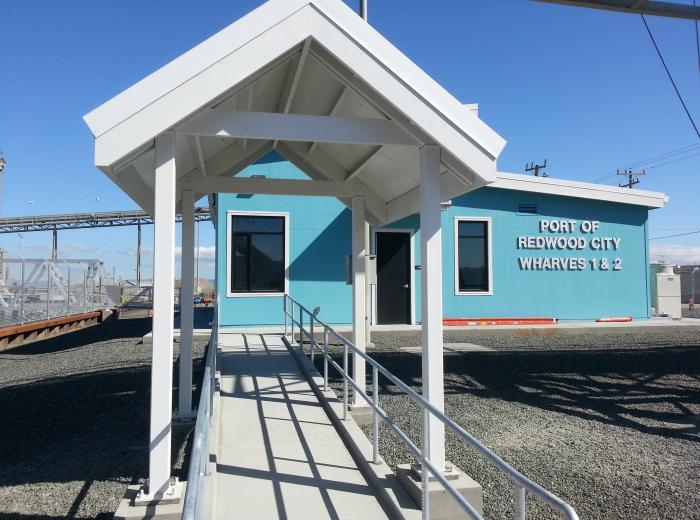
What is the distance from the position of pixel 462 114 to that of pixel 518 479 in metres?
2.66

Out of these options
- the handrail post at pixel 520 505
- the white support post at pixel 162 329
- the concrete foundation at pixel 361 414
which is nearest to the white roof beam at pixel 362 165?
the white support post at pixel 162 329

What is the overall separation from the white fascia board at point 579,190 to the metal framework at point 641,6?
7.86 meters

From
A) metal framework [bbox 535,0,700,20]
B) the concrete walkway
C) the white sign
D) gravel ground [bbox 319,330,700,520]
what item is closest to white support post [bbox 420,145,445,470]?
the concrete walkway

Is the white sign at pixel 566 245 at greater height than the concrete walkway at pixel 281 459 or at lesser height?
greater

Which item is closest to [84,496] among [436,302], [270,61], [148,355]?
[436,302]

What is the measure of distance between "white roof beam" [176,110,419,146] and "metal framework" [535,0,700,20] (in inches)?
157

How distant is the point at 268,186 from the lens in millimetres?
6129

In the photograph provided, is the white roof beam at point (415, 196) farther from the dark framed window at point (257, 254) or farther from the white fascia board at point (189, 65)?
the dark framed window at point (257, 254)

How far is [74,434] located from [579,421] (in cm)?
587

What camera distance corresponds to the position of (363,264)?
6465 mm

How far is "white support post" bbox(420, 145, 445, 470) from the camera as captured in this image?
417cm

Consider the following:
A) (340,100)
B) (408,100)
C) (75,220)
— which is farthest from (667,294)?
(75,220)

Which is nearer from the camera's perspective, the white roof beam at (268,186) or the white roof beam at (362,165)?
the white roof beam at (362,165)

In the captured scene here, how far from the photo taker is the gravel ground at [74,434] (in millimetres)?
4617
